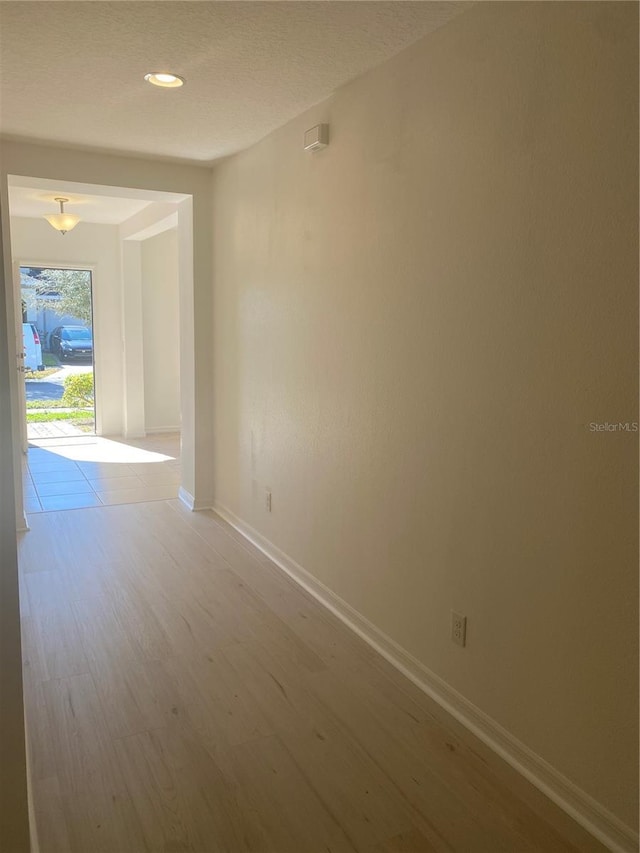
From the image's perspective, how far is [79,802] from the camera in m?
2.01

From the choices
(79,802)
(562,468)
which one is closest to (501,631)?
(562,468)

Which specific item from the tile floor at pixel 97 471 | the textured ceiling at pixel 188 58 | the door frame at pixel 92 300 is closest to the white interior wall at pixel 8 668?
the textured ceiling at pixel 188 58

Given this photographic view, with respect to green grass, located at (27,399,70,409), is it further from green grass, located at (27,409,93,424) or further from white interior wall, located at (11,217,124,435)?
white interior wall, located at (11,217,124,435)

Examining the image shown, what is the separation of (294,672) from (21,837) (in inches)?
73.3

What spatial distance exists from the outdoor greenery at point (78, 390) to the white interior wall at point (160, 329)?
672 mm

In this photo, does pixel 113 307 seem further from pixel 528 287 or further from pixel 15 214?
pixel 528 287

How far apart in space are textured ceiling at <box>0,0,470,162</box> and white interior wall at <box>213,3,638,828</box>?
0.19 meters

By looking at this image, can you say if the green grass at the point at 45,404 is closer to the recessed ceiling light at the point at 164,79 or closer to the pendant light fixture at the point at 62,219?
the pendant light fixture at the point at 62,219

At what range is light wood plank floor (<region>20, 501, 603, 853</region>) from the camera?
1.91 meters

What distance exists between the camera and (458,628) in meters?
2.47

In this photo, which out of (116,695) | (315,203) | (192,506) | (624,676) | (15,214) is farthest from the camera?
(15,214)

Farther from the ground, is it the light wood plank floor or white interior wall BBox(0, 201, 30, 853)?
white interior wall BBox(0, 201, 30, 853)

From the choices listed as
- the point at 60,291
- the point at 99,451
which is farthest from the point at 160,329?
the point at 99,451

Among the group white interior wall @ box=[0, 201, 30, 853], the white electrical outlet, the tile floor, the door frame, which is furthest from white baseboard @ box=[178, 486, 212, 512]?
white interior wall @ box=[0, 201, 30, 853]
